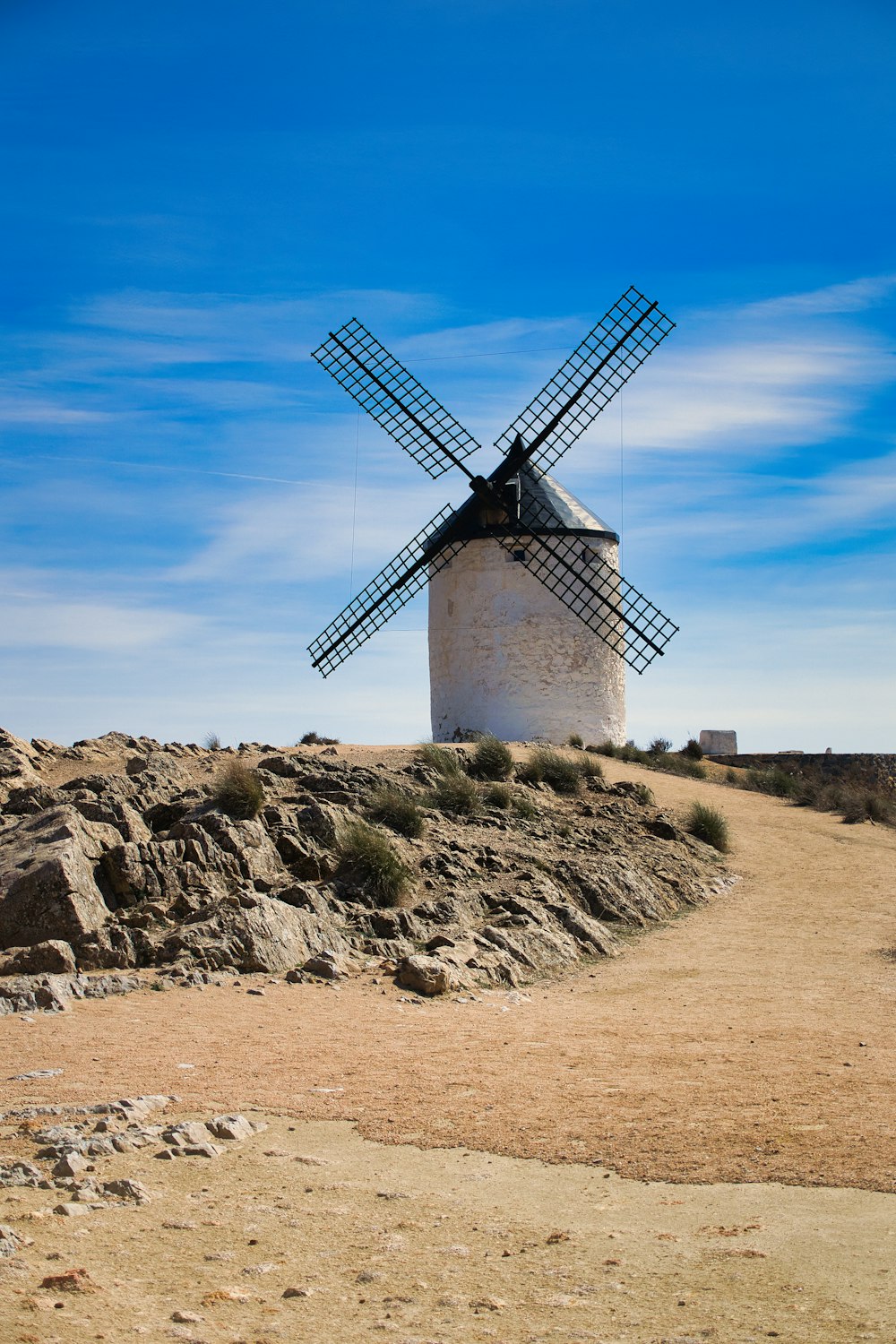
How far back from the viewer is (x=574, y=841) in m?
19.1

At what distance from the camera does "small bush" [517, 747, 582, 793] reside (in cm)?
2289

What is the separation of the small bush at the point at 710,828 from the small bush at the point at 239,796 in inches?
370

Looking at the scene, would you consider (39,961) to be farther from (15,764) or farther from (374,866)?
(15,764)

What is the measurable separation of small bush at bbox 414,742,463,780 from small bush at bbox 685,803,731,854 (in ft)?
13.9

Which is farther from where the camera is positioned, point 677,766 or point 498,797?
point 677,766

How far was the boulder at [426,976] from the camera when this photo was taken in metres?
12.0

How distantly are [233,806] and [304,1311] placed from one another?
10.2 m

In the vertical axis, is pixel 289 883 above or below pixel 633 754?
below

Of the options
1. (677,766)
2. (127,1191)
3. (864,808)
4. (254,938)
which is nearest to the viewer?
(127,1191)

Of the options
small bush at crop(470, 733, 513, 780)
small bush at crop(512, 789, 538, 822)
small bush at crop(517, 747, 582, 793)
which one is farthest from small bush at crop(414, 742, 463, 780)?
small bush at crop(517, 747, 582, 793)

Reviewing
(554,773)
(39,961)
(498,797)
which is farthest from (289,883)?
(554,773)

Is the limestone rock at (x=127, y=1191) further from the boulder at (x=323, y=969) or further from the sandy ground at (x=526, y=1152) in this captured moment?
the boulder at (x=323, y=969)

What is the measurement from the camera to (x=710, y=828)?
72.9 feet

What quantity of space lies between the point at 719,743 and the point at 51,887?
2607 cm
